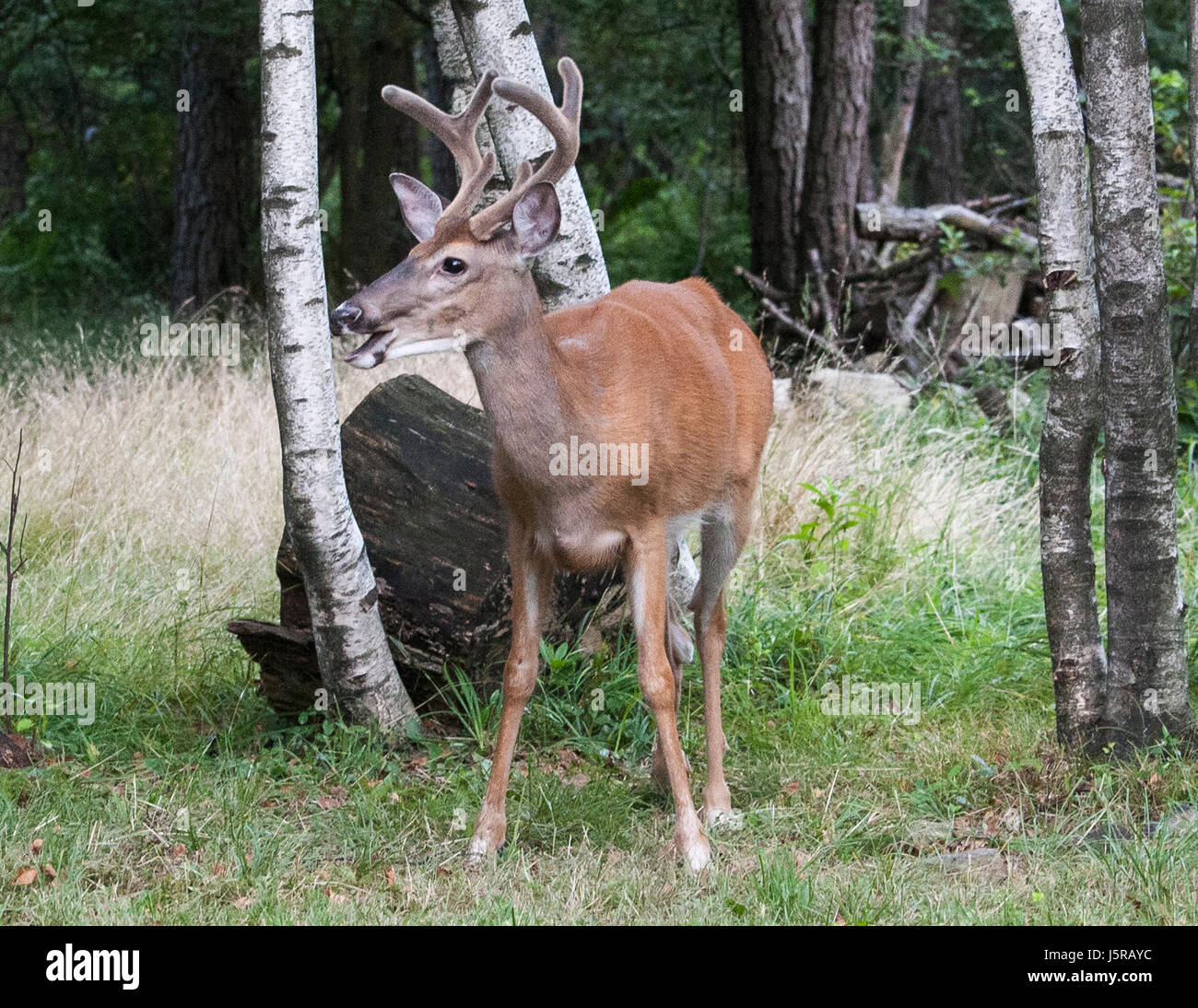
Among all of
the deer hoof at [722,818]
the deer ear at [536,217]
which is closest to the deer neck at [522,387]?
the deer ear at [536,217]

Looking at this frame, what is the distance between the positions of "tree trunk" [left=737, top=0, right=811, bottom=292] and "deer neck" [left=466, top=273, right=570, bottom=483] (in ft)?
22.0

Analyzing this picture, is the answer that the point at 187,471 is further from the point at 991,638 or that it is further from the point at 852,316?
the point at 852,316

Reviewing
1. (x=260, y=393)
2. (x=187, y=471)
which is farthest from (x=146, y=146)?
(x=187, y=471)

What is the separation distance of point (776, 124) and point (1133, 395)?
23.0ft

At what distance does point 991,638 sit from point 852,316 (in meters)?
5.09

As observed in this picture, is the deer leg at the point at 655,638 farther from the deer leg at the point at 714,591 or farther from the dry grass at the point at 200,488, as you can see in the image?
the dry grass at the point at 200,488

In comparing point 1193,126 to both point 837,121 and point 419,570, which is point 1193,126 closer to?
point 419,570

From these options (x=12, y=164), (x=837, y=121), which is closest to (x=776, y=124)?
(x=837, y=121)

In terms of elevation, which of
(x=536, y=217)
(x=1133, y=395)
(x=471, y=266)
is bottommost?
(x=1133, y=395)

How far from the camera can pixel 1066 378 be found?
4641mm

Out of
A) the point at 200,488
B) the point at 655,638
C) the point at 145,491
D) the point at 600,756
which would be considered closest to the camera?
the point at 655,638

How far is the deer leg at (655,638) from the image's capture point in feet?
14.5

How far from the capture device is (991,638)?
6.06 m

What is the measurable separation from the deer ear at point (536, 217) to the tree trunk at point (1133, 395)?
5.78 ft
